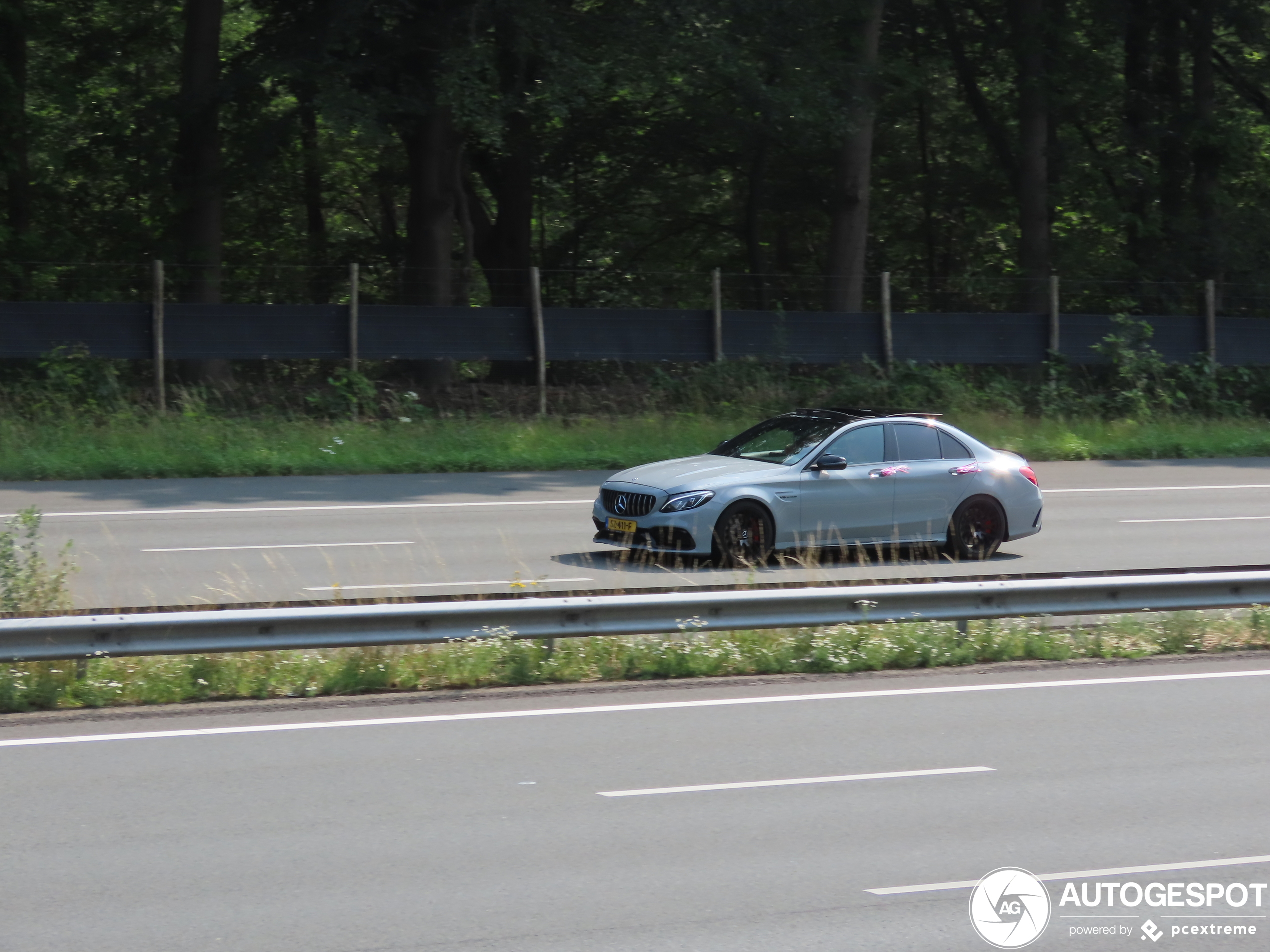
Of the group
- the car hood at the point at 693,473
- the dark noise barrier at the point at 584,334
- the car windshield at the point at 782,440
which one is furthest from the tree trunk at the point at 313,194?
the car hood at the point at 693,473

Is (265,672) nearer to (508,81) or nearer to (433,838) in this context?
(433,838)

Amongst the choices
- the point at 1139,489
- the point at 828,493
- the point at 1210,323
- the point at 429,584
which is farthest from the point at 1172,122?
the point at 429,584

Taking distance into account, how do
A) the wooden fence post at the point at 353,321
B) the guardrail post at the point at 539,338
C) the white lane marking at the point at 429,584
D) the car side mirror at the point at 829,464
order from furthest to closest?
the guardrail post at the point at 539,338, the wooden fence post at the point at 353,321, the car side mirror at the point at 829,464, the white lane marking at the point at 429,584

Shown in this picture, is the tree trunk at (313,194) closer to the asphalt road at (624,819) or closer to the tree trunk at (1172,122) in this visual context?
the asphalt road at (624,819)

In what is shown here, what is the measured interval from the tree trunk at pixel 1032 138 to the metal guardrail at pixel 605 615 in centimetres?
2438

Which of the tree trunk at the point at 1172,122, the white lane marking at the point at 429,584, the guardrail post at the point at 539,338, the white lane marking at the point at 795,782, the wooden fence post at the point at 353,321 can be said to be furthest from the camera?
the tree trunk at the point at 1172,122

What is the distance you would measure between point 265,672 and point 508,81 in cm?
2053

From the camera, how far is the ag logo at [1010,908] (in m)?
5.03

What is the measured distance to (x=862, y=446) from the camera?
45.5ft

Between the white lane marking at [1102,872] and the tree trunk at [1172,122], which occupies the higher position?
the tree trunk at [1172,122]

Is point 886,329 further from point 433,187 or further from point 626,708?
point 626,708

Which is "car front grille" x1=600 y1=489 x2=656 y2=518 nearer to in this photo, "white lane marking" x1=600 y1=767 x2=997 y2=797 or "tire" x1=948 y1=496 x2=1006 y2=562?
"tire" x1=948 y1=496 x2=1006 y2=562

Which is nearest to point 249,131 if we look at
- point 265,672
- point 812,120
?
point 812,120

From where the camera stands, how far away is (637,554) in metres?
13.4
